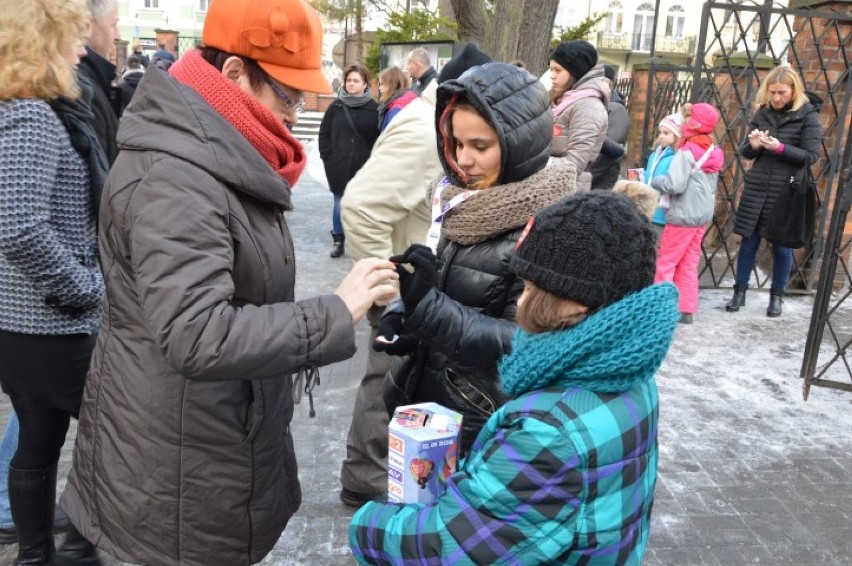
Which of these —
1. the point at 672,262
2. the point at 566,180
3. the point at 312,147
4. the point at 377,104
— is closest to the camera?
the point at 566,180

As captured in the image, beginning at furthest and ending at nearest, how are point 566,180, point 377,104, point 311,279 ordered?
point 377,104
point 311,279
point 566,180

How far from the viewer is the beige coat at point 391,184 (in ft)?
10.2

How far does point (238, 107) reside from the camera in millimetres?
1779

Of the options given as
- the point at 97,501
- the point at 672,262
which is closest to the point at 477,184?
the point at 97,501

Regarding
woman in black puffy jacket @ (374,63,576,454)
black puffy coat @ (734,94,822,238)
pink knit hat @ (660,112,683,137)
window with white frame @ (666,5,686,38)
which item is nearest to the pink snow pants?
black puffy coat @ (734,94,822,238)

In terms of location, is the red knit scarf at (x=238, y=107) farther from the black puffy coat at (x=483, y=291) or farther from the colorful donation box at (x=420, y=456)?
the colorful donation box at (x=420, y=456)

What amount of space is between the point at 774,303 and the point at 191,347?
6466 millimetres

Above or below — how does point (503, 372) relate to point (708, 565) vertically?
above

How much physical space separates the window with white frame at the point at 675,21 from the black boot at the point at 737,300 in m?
42.5

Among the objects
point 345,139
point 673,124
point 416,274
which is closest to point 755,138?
point 673,124

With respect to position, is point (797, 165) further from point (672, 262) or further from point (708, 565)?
point (708, 565)

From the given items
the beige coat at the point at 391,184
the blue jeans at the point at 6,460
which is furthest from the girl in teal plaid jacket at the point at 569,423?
the blue jeans at the point at 6,460

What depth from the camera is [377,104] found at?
8.55 meters

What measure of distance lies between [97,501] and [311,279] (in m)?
5.42
